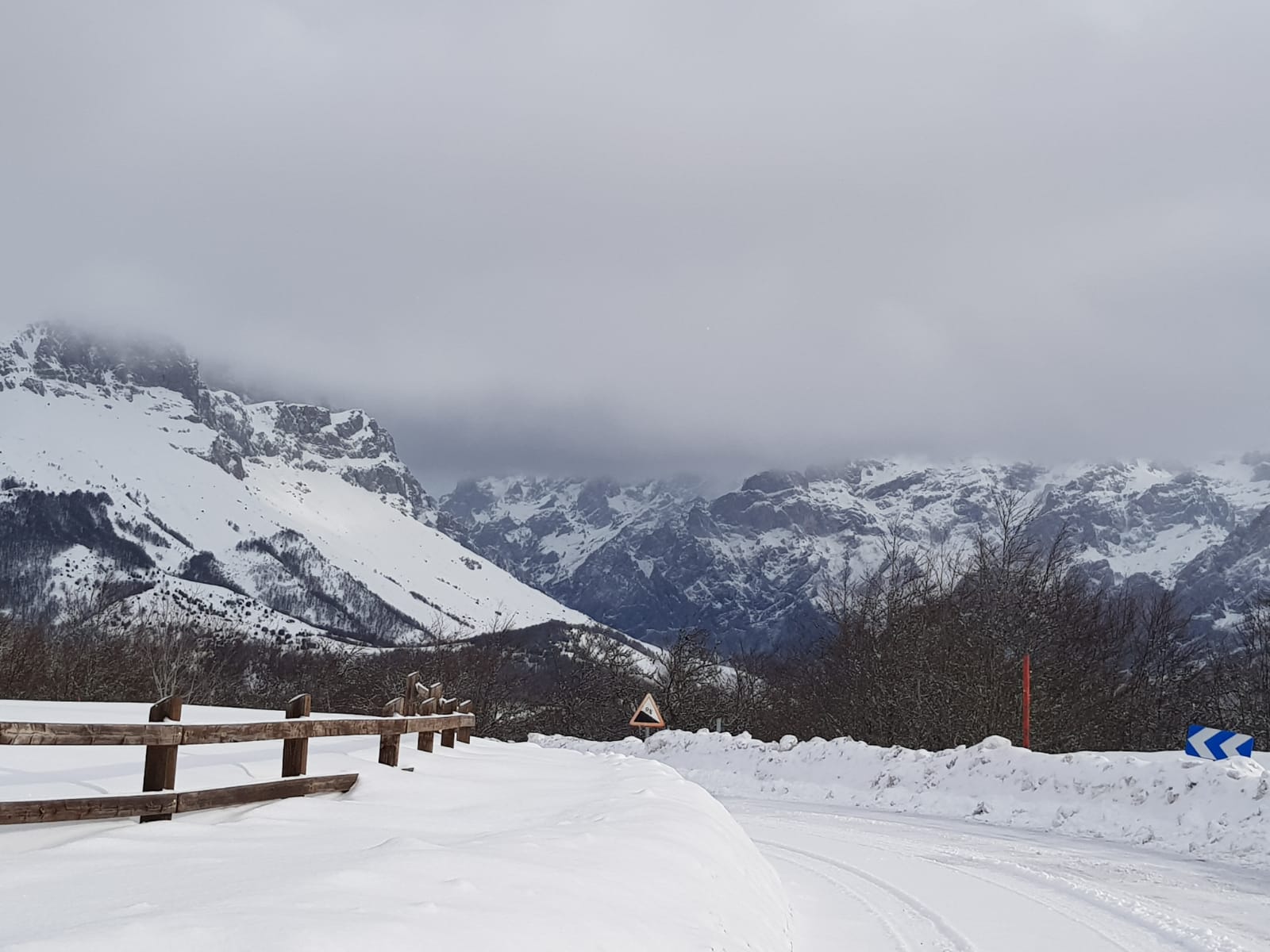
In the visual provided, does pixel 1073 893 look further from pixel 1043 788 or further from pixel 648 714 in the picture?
pixel 648 714

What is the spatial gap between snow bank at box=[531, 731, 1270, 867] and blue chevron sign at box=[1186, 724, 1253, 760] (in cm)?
154

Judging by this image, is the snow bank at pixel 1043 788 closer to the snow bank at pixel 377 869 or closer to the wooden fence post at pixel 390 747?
the snow bank at pixel 377 869

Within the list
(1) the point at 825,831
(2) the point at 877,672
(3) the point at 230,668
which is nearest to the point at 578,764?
(1) the point at 825,831

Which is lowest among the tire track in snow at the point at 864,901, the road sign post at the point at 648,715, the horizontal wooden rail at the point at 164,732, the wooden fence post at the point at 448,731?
the tire track in snow at the point at 864,901

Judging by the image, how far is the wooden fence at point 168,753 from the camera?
670 cm

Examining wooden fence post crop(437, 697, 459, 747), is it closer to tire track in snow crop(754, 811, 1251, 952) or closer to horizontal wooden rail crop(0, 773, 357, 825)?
tire track in snow crop(754, 811, 1251, 952)

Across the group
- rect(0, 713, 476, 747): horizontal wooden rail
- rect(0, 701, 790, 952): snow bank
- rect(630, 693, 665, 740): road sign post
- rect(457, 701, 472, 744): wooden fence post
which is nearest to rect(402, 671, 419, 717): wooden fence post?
rect(0, 701, 790, 952): snow bank

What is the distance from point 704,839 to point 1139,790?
957 cm

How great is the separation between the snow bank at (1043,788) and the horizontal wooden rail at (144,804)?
36.9 ft

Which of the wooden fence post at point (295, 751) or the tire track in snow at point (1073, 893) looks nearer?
the tire track in snow at point (1073, 893)

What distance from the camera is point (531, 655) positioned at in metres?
124

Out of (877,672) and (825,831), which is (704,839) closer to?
(825,831)

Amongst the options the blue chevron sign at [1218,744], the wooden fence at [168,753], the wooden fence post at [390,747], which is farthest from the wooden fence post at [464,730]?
the blue chevron sign at [1218,744]

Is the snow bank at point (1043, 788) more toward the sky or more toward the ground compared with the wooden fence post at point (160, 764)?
more toward the ground
